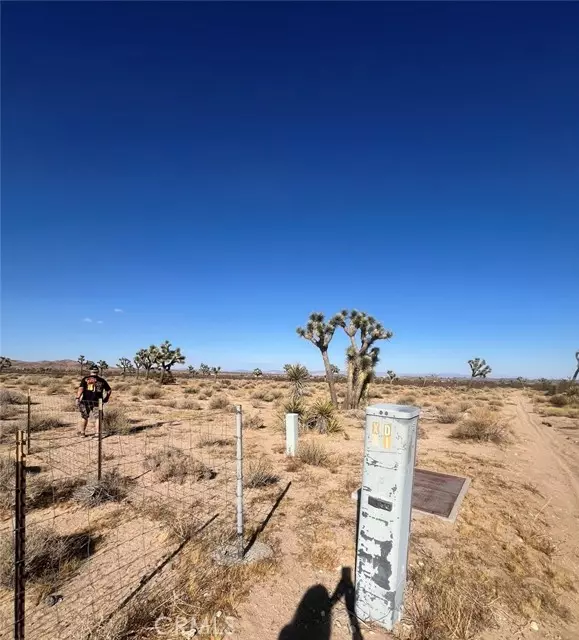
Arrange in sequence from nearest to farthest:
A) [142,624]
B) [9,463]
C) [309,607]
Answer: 1. [142,624]
2. [309,607]
3. [9,463]

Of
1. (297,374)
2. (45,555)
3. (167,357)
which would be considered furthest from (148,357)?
(45,555)

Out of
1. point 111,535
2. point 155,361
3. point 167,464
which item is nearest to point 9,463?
point 167,464

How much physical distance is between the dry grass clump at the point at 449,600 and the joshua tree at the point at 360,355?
13.7m

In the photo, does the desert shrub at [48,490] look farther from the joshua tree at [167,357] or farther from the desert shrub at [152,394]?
the joshua tree at [167,357]

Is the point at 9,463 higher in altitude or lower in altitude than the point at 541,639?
higher

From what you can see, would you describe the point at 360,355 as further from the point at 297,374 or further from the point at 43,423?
the point at 43,423

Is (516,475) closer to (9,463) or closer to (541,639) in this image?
(541,639)

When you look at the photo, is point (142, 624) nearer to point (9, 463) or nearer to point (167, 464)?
point (167, 464)

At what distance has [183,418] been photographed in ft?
49.4

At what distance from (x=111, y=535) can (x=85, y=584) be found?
1092 mm

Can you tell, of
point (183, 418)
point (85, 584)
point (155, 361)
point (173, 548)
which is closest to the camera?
point (85, 584)

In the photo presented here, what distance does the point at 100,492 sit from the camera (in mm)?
6070

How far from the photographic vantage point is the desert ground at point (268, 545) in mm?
3402

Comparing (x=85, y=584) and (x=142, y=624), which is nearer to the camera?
(x=142, y=624)
